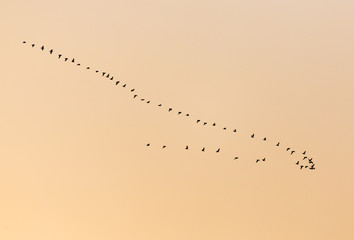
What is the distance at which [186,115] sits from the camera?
56.9 ft

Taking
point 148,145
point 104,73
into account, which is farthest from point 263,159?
point 104,73

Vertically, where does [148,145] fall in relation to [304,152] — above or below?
below

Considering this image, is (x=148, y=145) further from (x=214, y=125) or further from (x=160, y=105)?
(x=214, y=125)

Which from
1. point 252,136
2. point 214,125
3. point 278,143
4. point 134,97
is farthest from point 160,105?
point 278,143

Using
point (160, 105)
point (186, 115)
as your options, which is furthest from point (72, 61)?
point (186, 115)

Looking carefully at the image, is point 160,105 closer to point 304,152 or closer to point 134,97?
point 134,97

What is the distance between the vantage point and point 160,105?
1717cm

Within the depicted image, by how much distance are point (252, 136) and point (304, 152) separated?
6.99ft

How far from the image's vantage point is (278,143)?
1684 cm

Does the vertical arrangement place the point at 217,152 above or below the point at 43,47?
below

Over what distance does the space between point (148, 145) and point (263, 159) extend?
14.9 ft

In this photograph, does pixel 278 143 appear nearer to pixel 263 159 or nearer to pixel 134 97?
pixel 263 159

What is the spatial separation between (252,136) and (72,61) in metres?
7.78

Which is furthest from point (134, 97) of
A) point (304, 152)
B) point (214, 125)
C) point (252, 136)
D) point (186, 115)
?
point (304, 152)
